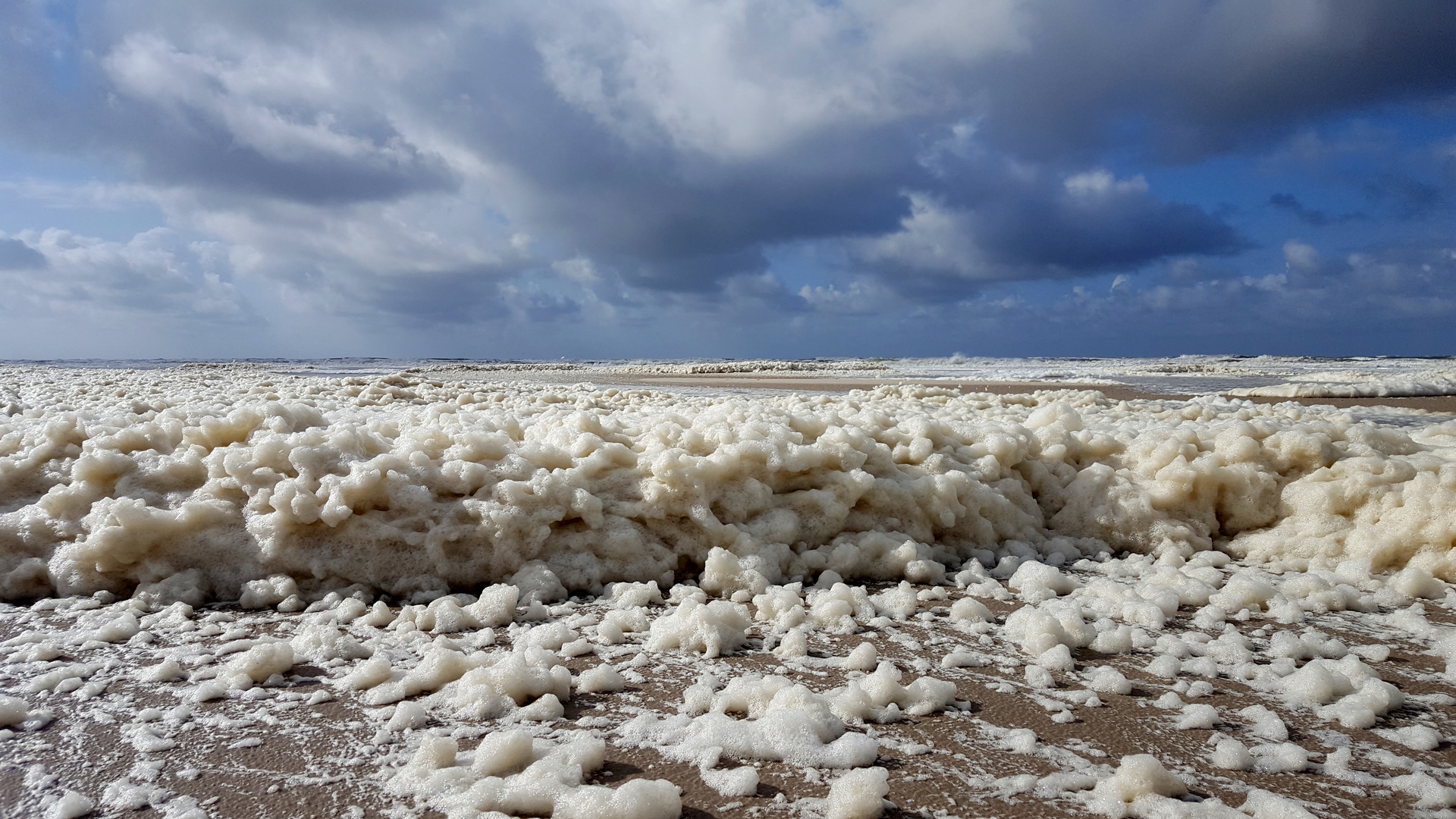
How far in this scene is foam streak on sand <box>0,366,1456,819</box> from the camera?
1.79 metres

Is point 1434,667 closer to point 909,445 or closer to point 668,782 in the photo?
point 909,445

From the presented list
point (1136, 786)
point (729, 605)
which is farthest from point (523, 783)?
point (1136, 786)

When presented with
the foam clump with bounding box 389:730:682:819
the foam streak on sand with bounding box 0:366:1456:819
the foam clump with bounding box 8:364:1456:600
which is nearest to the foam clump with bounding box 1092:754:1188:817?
the foam streak on sand with bounding box 0:366:1456:819

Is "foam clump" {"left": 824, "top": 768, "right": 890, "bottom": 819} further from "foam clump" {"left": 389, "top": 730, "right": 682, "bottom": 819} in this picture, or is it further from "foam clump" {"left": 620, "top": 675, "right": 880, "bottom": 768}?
"foam clump" {"left": 389, "top": 730, "right": 682, "bottom": 819}

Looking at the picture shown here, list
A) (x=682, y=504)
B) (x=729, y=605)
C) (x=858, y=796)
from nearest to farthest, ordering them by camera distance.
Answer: (x=858, y=796) → (x=729, y=605) → (x=682, y=504)

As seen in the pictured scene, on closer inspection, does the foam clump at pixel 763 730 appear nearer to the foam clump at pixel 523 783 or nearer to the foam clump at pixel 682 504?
the foam clump at pixel 523 783

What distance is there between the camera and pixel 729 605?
2.67 meters

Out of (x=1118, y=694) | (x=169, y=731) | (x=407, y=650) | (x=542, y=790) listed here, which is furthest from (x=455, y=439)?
(x=1118, y=694)

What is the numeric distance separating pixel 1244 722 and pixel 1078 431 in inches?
108

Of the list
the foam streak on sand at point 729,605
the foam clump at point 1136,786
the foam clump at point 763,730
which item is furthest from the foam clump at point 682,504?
the foam clump at point 1136,786

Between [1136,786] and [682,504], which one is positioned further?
[682,504]

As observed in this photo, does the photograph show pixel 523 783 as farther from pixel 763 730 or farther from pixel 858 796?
pixel 858 796

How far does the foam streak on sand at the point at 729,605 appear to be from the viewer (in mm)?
1787

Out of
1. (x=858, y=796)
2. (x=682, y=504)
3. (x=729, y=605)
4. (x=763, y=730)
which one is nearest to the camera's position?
(x=858, y=796)
